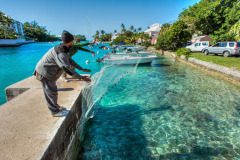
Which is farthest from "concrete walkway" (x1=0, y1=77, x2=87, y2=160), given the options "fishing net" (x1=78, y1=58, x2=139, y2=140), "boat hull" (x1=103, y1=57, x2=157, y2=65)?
"boat hull" (x1=103, y1=57, x2=157, y2=65)

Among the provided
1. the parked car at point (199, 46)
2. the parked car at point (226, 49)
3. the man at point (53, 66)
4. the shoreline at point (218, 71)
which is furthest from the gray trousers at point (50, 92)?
the parked car at point (199, 46)

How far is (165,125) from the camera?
18.5 feet

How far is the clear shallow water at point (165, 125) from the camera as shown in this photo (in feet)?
14.1

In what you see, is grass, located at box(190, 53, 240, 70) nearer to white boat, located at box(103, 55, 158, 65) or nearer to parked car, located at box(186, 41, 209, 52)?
white boat, located at box(103, 55, 158, 65)

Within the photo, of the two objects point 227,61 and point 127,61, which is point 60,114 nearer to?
point 127,61

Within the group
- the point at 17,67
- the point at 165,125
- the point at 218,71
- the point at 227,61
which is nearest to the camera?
the point at 165,125

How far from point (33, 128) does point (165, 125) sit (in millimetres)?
4159

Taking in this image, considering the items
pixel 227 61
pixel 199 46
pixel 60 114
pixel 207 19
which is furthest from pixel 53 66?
pixel 207 19

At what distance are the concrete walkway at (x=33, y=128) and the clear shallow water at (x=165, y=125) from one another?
137 centimetres

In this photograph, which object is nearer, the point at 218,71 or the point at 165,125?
the point at 165,125

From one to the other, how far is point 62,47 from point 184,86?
29.6 feet

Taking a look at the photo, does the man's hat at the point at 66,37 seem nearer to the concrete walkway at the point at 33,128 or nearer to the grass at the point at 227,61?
the concrete walkway at the point at 33,128

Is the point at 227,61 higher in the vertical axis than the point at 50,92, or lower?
lower

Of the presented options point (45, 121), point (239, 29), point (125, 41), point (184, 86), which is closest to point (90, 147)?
point (45, 121)
